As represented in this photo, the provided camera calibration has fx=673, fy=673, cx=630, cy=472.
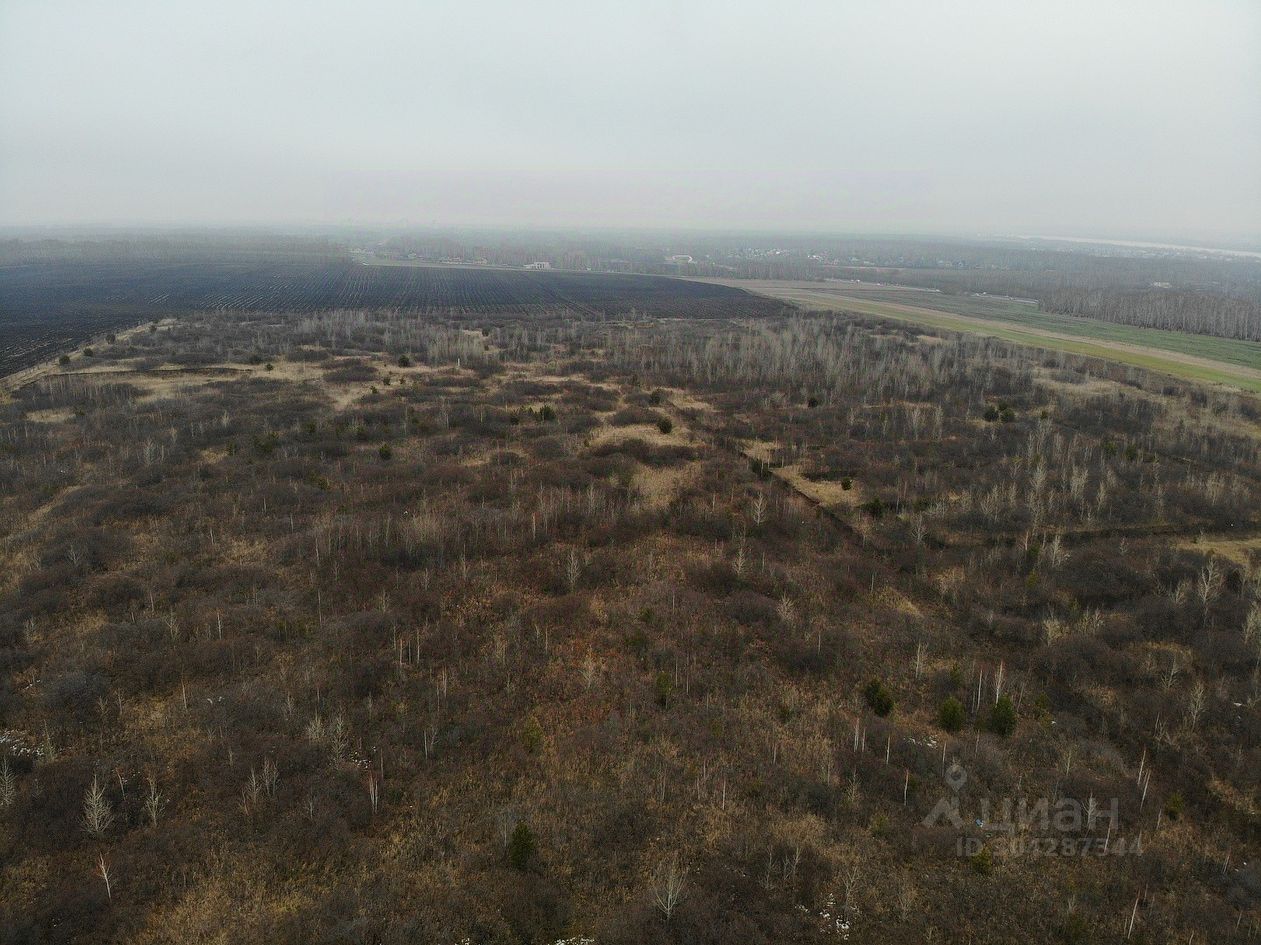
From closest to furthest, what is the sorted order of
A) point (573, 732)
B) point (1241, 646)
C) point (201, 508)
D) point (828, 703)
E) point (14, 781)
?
1. point (14, 781)
2. point (573, 732)
3. point (828, 703)
4. point (1241, 646)
5. point (201, 508)

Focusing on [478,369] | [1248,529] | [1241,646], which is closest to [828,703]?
[1241,646]

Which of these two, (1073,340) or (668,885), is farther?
(1073,340)

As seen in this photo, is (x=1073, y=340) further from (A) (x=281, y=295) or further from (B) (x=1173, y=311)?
(A) (x=281, y=295)

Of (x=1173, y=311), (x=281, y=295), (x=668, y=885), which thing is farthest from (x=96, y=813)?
(x=1173, y=311)

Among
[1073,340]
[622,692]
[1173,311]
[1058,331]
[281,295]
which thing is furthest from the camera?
[281,295]

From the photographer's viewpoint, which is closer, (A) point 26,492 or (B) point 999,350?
(A) point 26,492

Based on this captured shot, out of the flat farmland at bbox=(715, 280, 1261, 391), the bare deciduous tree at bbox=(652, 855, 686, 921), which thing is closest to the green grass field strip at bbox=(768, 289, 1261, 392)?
the flat farmland at bbox=(715, 280, 1261, 391)

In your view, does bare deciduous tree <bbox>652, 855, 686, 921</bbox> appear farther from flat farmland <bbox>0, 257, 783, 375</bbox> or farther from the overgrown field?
flat farmland <bbox>0, 257, 783, 375</bbox>

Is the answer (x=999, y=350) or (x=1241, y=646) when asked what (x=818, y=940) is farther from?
(x=999, y=350)
